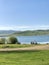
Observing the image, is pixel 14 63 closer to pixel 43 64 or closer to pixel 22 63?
pixel 22 63

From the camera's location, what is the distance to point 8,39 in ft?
113

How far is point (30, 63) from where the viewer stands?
513 inches

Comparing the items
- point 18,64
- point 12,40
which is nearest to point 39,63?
point 18,64

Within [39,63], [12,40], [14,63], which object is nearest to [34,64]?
[39,63]

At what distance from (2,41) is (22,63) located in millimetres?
21825

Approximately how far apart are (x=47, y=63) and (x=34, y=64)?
0.83 meters

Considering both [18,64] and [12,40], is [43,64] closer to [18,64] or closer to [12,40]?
[18,64]

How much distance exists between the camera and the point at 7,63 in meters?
13.2

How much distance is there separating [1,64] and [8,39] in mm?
21471

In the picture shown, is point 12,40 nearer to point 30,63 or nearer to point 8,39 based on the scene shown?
point 8,39

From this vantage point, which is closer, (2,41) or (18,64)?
(18,64)

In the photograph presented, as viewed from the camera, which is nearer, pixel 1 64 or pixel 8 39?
pixel 1 64

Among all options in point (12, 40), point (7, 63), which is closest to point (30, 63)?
point (7, 63)

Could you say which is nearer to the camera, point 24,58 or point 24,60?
point 24,60
